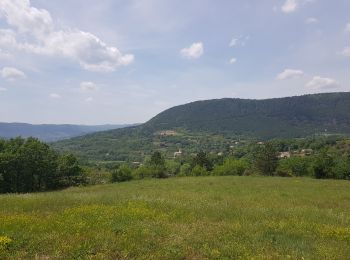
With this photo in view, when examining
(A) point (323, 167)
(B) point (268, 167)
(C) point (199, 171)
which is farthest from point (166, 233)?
(C) point (199, 171)

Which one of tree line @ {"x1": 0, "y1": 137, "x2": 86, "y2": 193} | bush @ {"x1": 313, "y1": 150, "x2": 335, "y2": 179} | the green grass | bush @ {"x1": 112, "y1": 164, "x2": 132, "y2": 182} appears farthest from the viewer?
bush @ {"x1": 112, "y1": 164, "x2": 132, "y2": 182}

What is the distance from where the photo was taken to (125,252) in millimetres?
10906

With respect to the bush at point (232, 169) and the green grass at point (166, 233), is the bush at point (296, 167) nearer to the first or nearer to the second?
the bush at point (232, 169)

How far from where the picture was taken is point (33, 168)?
6456 cm

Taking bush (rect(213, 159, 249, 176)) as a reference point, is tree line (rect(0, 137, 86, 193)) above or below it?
above

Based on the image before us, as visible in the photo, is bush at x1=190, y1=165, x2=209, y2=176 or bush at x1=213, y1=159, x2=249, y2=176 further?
bush at x1=190, y1=165, x2=209, y2=176

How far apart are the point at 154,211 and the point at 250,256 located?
728 centimetres

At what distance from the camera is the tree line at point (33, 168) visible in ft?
202

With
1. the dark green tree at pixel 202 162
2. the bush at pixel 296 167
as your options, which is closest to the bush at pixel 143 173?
the dark green tree at pixel 202 162

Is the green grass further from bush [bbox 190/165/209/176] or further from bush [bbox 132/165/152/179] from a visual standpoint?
bush [bbox 190/165/209/176]

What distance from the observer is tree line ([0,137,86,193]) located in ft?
202

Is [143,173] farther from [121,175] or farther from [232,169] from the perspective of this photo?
[232,169]

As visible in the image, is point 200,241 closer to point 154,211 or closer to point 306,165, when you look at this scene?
point 154,211

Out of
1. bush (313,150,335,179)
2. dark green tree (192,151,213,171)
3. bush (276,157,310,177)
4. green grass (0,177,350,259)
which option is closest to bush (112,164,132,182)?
dark green tree (192,151,213,171)
